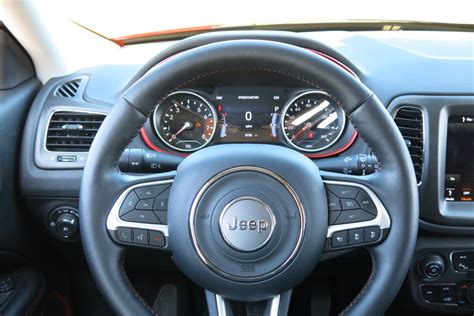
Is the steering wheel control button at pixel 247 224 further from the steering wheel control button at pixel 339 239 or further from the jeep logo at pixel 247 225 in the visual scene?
the steering wheel control button at pixel 339 239

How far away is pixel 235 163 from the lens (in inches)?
56.8

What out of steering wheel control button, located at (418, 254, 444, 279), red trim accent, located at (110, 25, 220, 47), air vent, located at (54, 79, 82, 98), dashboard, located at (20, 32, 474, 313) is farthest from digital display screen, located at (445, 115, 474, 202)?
air vent, located at (54, 79, 82, 98)

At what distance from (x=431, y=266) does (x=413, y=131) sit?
43 cm

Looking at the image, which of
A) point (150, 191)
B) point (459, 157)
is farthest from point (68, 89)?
point (459, 157)

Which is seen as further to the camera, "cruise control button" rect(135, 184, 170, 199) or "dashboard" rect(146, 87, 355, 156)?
"dashboard" rect(146, 87, 355, 156)

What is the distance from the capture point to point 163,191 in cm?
149

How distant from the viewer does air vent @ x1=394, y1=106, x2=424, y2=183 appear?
6.34ft

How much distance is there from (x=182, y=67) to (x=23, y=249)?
100 centimetres

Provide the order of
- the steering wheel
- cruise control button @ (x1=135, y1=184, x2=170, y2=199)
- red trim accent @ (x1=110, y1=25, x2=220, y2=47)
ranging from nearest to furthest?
1. the steering wheel
2. cruise control button @ (x1=135, y1=184, x2=170, y2=199)
3. red trim accent @ (x1=110, y1=25, x2=220, y2=47)

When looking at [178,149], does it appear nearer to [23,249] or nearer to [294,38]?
[294,38]

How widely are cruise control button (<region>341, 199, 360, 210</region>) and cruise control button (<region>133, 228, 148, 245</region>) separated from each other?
0.45m

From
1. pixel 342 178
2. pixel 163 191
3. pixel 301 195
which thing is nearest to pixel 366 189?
pixel 342 178

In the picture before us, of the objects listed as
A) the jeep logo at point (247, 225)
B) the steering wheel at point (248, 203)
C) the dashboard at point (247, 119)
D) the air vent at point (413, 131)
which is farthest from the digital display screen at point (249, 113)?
the jeep logo at point (247, 225)

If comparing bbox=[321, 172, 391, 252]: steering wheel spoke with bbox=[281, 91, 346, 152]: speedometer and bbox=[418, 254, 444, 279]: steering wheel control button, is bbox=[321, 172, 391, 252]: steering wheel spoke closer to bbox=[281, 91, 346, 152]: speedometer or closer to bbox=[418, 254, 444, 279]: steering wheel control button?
bbox=[281, 91, 346, 152]: speedometer
